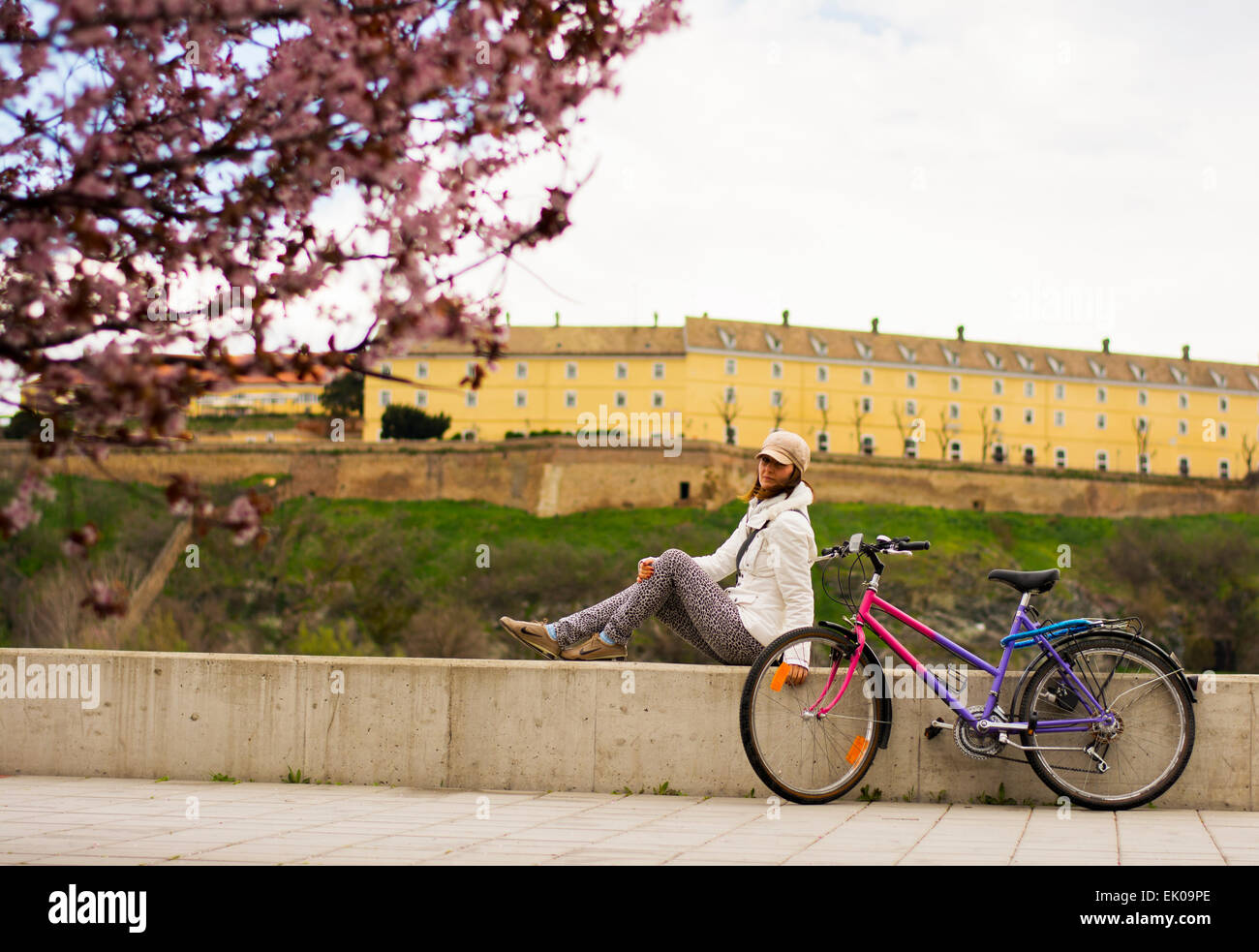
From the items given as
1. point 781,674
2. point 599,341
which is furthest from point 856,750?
point 599,341

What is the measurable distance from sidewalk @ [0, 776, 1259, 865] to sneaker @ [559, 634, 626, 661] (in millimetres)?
726

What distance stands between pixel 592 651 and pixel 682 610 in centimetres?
51

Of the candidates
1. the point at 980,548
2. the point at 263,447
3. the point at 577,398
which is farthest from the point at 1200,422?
the point at 263,447

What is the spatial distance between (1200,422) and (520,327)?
49.0m

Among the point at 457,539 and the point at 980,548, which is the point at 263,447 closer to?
the point at 457,539

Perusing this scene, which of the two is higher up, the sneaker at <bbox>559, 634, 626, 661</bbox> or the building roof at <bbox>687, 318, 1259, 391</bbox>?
the building roof at <bbox>687, 318, 1259, 391</bbox>

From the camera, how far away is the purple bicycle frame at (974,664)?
5.92 meters

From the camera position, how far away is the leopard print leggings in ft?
20.7

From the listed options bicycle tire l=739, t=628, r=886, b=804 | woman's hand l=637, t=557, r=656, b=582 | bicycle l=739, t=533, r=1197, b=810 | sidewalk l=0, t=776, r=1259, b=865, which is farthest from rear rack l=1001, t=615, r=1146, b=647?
woman's hand l=637, t=557, r=656, b=582

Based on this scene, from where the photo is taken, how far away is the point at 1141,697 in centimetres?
614

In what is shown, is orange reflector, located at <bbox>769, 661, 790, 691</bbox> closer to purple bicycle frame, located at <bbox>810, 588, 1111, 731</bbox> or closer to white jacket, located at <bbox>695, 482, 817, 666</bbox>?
white jacket, located at <bbox>695, 482, 817, 666</bbox>

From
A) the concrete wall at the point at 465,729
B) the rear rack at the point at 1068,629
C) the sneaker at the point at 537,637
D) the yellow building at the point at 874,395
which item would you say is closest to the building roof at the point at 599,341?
the yellow building at the point at 874,395

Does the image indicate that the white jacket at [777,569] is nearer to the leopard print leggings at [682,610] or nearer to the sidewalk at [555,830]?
the leopard print leggings at [682,610]

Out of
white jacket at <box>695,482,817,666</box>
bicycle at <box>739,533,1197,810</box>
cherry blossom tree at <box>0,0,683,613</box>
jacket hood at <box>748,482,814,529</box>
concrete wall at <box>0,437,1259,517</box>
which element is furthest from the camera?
concrete wall at <box>0,437,1259,517</box>
